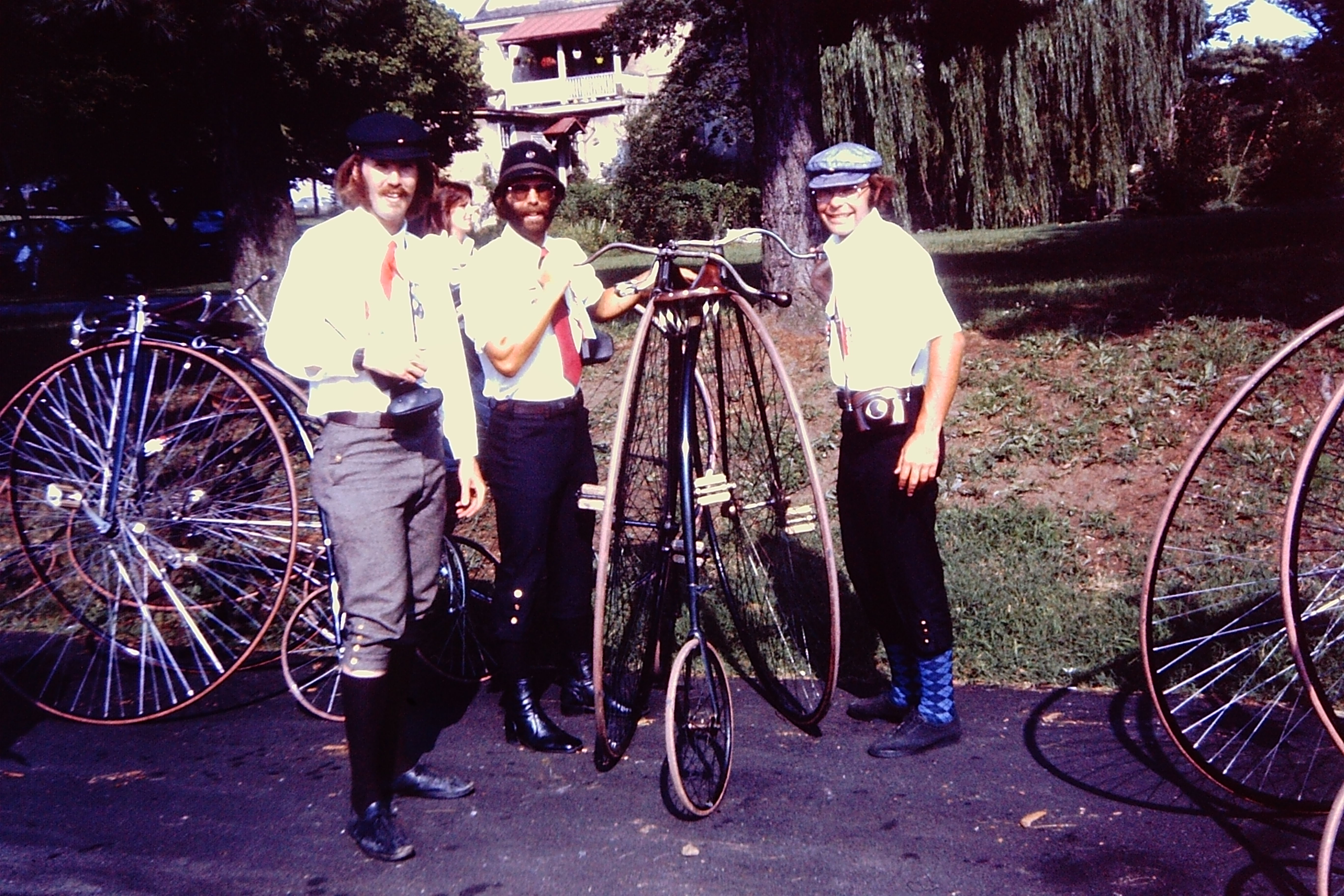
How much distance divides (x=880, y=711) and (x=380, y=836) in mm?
1911

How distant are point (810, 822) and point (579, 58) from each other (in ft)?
194

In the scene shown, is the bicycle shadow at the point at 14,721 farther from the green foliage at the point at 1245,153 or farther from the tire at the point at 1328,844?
the green foliage at the point at 1245,153

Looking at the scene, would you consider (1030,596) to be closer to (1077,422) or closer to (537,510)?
(1077,422)

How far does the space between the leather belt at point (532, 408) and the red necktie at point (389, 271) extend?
73cm

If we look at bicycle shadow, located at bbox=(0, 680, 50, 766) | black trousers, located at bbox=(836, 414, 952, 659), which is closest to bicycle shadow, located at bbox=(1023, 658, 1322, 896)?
black trousers, located at bbox=(836, 414, 952, 659)

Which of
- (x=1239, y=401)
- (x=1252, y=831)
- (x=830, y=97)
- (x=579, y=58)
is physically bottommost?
(x=1252, y=831)

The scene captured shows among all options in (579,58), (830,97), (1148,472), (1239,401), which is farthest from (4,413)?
(579,58)

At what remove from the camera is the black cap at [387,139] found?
3.77 m

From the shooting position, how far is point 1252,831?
3686 mm

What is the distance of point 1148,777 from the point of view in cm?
411

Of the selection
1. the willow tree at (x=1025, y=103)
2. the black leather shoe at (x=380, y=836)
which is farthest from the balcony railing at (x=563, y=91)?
the black leather shoe at (x=380, y=836)

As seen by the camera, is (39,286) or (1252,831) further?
(39,286)

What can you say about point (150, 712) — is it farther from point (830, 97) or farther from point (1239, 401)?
point (830, 97)

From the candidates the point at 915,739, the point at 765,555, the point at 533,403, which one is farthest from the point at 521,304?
the point at 915,739
